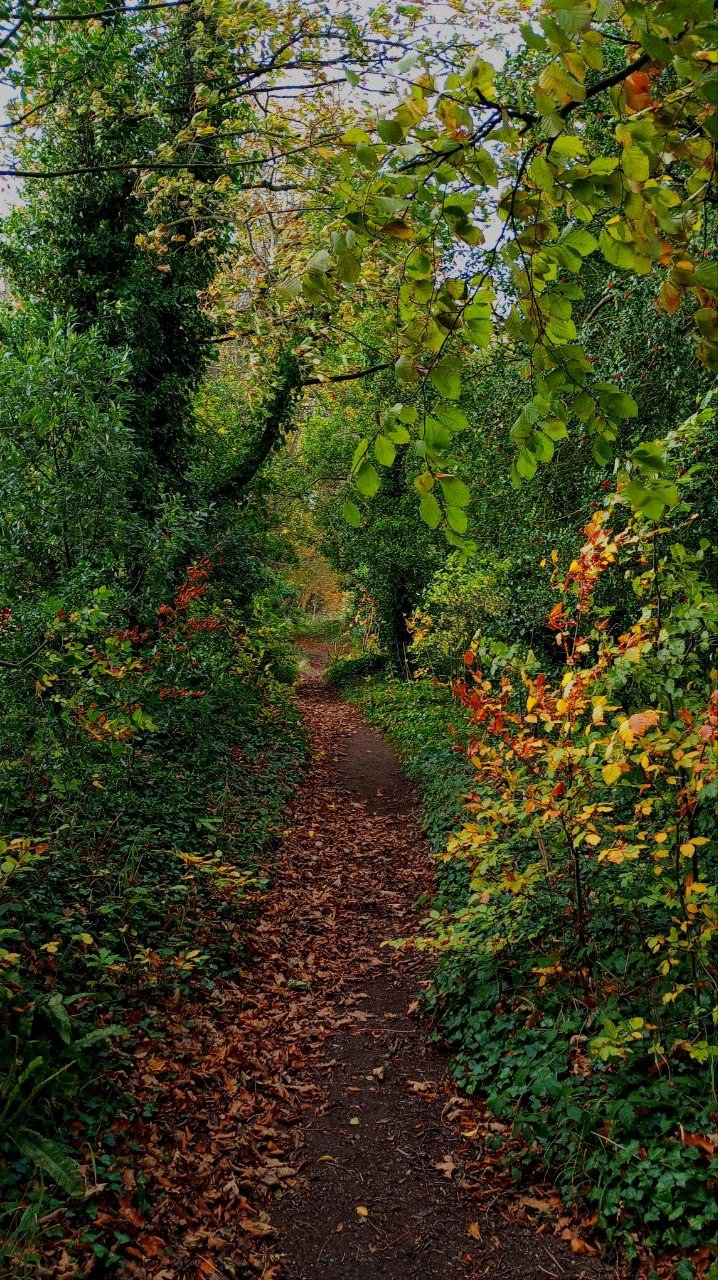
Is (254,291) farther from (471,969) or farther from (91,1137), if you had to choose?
(91,1137)

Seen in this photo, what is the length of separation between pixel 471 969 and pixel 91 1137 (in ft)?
8.70

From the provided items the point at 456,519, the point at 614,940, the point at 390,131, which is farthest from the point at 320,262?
the point at 614,940

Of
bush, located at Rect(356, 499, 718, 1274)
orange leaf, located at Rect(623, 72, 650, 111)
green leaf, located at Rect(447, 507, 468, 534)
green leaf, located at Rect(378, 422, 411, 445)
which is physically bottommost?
bush, located at Rect(356, 499, 718, 1274)

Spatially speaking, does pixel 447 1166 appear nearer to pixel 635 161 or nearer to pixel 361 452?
pixel 361 452

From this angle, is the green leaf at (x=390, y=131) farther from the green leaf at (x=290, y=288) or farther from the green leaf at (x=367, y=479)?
the green leaf at (x=367, y=479)

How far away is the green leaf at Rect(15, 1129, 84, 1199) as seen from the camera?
3242mm

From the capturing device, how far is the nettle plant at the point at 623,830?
3629 millimetres

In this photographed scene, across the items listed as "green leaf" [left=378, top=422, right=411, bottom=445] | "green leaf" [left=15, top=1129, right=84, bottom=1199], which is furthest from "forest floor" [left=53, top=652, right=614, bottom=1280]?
"green leaf" [left=378, top=422, right=411, bottom=445]

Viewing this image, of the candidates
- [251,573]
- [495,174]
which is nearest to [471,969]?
[495,174]

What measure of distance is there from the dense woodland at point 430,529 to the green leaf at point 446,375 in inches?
0.5

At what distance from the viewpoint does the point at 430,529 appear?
7000mm

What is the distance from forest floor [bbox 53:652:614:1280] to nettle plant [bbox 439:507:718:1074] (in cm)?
81

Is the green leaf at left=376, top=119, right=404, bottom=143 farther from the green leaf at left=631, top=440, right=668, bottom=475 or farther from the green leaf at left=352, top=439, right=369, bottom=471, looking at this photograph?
the green leaf at left=631, top=440, right=668, bottom=475

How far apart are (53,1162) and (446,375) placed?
3719mm
